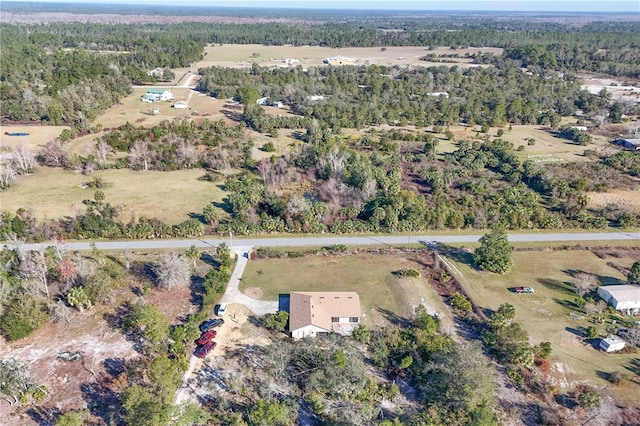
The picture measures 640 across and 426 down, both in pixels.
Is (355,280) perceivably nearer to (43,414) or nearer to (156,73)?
(43,414)

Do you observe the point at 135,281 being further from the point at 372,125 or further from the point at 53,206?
the point at 372,125

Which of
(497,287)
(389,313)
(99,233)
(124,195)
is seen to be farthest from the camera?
(124,195)

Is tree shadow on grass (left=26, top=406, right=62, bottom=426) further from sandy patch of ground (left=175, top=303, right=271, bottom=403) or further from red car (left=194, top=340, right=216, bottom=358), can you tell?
red car (left=194, top=340, right=216, bottom=358)

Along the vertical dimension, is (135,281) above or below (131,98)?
below

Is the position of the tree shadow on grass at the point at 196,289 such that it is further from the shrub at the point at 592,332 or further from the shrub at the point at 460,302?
the shrub at the point at 592,332

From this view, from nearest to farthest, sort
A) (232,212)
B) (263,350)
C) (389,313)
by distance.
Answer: (263,350)
(389,313)
(232,212)

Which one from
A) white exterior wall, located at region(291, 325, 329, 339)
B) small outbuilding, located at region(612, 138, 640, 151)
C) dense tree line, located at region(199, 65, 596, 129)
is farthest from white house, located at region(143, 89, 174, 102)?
small outbuilding, located at region(612, 138, 640, 151)

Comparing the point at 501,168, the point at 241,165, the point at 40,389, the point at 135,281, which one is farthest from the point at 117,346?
the point at 501,168
